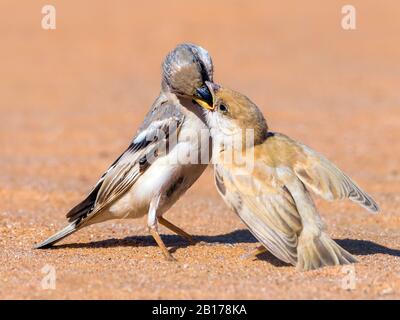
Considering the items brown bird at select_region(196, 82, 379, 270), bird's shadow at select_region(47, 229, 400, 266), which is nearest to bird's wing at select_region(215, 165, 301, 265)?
brown bird at select_region(196, 82, 379, 270)

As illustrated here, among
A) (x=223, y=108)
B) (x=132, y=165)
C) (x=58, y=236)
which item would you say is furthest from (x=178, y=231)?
(x=223, y=108)

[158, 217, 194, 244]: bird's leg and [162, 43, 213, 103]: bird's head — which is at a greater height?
[162, 43, 213, 103]: bird's head

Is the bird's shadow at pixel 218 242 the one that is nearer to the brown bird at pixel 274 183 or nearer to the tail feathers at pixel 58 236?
the tail feathers at pixel 58 236

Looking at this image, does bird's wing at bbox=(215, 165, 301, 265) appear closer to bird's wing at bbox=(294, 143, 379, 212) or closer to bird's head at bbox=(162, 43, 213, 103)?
bird's wing at bbox=(294, 143, 379, 212)

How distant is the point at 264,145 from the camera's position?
811 centimetres

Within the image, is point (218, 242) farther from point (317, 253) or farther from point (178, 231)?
point (317, 253)

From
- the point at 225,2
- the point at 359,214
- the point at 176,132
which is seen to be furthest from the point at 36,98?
the point at 176,132

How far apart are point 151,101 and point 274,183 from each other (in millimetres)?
11835

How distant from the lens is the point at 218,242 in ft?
30.1

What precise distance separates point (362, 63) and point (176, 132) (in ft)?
50.0

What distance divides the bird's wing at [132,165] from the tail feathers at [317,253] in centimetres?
181

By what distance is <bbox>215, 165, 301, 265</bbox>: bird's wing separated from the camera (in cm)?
734

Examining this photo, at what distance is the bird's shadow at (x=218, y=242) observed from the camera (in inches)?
336

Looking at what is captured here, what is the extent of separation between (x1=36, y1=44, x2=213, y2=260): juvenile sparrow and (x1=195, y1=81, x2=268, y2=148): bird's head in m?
0.14
